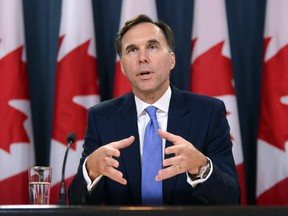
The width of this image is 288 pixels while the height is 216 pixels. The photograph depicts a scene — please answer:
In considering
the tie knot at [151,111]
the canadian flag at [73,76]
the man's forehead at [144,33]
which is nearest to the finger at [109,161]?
the tie knot at [151,111]

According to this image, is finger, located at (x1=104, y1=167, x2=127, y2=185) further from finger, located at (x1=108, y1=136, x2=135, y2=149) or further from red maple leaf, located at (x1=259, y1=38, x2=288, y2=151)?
red maple leaf, located at (x1=259, y1=38, x2=288, y2=151)

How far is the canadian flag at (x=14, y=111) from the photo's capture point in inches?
118

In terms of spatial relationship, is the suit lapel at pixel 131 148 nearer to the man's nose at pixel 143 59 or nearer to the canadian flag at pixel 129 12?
the man's nose at pixel 143 59

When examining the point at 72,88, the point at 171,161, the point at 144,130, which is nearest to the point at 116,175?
the point at 171,161

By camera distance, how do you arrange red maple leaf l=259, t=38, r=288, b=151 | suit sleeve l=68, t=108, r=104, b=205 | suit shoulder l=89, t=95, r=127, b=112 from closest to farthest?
suit sleeve l=68, t=108, r=104, b=205
suit shoulder l=89, t=95, r=127, b=112
red maple leaf l=259, t=38, r=288, b=151

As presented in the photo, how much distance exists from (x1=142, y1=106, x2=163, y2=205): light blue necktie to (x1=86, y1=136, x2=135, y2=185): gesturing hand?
1.20 feet

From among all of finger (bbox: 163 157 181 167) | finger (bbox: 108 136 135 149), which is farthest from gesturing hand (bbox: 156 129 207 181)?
finger (bbox: 108 136 135 149)

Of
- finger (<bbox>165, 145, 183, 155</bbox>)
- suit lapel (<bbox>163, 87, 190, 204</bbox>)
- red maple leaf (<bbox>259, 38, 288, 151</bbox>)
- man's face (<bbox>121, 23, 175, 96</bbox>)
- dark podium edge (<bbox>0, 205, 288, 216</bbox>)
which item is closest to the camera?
dark podium edge (<bbox>0, 205, 288, 216</bbox>)

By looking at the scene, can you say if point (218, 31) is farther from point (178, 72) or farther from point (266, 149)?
point (266, 149)

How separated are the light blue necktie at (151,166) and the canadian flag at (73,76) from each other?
0.77m

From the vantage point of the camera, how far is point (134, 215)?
1.11 m

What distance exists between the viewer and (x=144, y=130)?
2398 mm

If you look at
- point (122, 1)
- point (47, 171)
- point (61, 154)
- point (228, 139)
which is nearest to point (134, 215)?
point (47, 171)

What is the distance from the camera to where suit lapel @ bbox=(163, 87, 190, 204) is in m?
2.26
